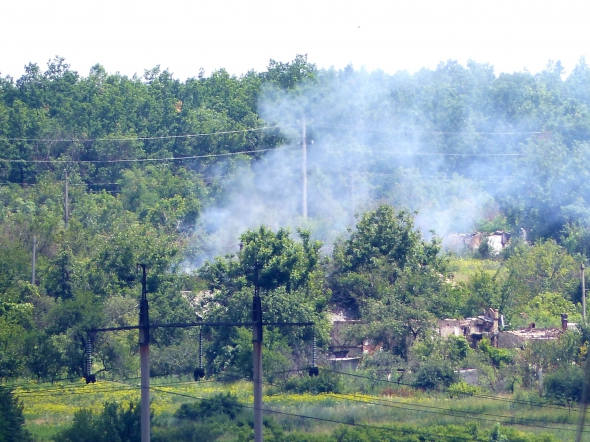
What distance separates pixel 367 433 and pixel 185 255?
53.0 ft

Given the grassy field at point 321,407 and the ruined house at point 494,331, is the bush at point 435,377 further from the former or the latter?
the ruined house at point 494,331

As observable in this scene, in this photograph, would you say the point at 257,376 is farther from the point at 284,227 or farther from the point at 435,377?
the point at 284,227

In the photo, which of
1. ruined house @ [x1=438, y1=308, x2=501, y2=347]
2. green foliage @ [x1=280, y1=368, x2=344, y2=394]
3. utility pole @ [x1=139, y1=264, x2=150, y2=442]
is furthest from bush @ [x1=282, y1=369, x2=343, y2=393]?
utility pole @ [x1=139, y1=264, x2=150, y2=442]

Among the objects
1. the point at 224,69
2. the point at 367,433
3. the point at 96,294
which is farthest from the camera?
the point at 224,69

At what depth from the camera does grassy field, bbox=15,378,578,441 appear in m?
21.0

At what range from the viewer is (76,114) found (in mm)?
45906

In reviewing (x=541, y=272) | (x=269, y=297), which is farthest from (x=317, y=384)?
(x=541, y=272)

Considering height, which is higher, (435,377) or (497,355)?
(497,355)

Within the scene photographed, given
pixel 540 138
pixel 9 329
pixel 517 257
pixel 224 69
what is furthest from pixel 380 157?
pixel 9 329

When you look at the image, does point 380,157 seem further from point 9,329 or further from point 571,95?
point 9,329

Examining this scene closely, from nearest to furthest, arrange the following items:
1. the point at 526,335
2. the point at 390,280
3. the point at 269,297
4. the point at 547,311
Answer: the point at 269,297 → the point at 526,335 → the point at 390,280 → the point at 547,311

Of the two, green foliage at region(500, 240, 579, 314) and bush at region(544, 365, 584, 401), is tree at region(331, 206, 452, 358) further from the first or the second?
bush at region(544, 365, 584, 401)

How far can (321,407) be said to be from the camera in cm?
2245

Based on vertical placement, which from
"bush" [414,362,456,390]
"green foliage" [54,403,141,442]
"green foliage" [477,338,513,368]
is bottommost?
"green foliage" [54,403,141,442]
